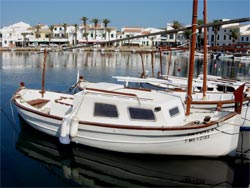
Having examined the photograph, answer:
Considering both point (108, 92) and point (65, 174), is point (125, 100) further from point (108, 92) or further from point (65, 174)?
point (65, 174)

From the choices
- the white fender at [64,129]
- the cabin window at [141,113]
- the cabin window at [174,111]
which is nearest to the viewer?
the cabin window at [141,113]

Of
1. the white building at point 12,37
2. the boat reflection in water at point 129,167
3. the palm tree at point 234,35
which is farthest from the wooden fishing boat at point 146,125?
the white building at point 12,37

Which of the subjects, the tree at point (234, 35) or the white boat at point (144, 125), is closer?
the white boat at point (144, 125)

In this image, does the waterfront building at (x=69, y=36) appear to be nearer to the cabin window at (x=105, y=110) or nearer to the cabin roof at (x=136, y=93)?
the cabin roof at (x=136, y=93)

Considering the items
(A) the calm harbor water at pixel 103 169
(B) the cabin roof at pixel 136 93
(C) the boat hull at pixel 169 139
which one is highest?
(B) the cabin roof at pixel 136 93

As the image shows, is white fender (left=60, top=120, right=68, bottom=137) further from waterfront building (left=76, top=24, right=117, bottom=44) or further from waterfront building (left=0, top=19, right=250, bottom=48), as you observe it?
waterfront building (left=76, top=24, right=117, bottom=44)

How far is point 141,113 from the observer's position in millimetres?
13172

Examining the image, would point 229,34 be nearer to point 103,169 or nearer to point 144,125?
point 144,125

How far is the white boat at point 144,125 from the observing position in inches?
498

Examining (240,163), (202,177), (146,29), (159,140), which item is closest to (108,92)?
(159,140)

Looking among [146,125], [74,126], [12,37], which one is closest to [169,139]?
[146,125]

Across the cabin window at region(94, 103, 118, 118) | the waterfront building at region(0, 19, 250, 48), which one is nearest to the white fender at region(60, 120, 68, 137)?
the cabin window at region(94, 103, 118, 118)

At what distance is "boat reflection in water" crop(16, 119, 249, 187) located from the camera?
1180 cm

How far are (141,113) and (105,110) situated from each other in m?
1.68
